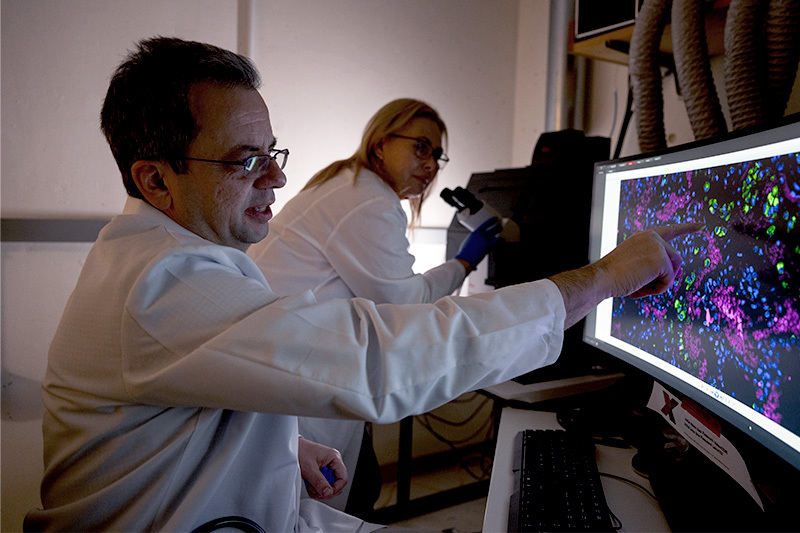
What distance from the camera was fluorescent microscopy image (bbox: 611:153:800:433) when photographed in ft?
2.04

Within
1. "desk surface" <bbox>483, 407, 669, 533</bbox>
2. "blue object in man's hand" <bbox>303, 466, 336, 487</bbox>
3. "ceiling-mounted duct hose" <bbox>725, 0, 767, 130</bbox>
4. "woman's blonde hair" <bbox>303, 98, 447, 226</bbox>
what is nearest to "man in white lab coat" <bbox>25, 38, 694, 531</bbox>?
"blue object in man's hand" <bbox>303, 466, 336, 487</bbox>

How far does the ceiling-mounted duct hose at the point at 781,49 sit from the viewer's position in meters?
1.01

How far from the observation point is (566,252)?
4.90ft

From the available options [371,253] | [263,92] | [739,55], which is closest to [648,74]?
[739,55]

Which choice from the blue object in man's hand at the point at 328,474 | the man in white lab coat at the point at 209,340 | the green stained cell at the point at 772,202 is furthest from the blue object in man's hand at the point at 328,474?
the green stained cell at the point at 772,202

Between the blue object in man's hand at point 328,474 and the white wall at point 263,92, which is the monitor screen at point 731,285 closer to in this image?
the blue object in man's hand at point 328,474

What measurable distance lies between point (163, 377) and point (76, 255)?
4.59ft

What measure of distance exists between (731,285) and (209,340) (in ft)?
2.41

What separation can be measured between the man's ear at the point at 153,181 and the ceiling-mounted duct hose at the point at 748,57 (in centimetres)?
118

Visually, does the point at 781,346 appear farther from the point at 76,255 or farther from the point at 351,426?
the point at 76,255

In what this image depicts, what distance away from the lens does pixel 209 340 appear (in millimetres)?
630

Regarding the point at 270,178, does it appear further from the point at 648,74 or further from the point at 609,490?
the point at 648,74

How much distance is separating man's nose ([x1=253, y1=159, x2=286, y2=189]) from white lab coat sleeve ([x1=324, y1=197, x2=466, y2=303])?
0.53 meters

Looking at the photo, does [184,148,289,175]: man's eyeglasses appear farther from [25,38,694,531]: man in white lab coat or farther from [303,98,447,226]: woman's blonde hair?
[303,98,447,226]: woman's blonde hair
